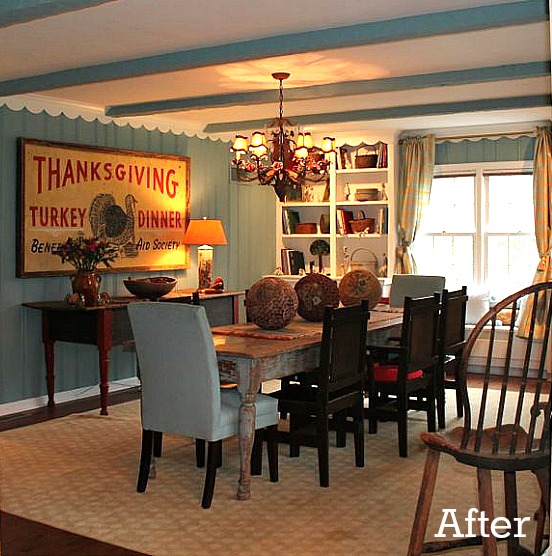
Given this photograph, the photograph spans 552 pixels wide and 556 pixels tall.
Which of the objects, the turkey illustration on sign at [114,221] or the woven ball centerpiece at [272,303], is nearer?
the woven ball centerpiece at [272,303]

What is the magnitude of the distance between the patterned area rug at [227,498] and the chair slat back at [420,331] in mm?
542

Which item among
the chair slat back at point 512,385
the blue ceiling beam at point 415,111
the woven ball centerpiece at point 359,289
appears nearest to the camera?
the chair slat back at point 512,385

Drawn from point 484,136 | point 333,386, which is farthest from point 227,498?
point 484,136

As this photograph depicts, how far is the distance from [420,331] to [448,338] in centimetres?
63

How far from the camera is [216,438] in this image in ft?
13.3

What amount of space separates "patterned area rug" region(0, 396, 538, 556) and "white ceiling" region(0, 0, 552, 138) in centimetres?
226

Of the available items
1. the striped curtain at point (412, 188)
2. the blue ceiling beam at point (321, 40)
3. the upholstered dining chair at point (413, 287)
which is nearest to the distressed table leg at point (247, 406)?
the blue ceiling beam at point (321, 40)

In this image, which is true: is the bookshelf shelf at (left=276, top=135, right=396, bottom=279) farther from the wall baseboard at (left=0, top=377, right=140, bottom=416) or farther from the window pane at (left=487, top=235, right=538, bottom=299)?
the wall baseboard at (left=0, top=377, right=140, bottom=416)

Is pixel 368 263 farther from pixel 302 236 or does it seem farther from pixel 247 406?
pixel 247 406

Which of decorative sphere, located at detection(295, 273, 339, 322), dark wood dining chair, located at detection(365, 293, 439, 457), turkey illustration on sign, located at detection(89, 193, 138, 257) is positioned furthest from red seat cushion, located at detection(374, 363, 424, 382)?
turkey illustration on sign, located at detection(89, 193, 138, 257)

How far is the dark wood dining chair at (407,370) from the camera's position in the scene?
5.00m

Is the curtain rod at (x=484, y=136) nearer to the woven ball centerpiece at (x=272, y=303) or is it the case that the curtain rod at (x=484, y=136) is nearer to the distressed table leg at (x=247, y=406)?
the woven ball centerpiece at (x=272, y=303)

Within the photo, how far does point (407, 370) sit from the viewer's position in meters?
5.02

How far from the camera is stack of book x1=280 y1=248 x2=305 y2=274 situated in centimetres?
894
